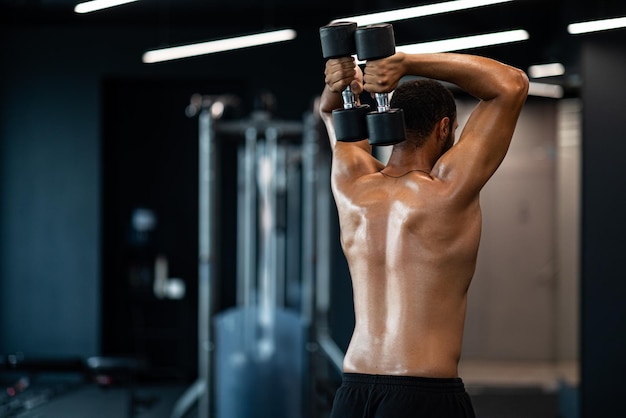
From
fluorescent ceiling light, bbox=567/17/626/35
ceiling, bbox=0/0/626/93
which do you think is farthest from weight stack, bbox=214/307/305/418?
fluorescent ceiling light, bbox=567/17/626/35

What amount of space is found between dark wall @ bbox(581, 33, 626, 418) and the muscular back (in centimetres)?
359

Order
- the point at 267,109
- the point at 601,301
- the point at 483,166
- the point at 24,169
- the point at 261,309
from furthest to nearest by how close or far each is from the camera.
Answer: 1. the point at 24,169
2. the point at 267,109
3. the point at 261,309
4. the point at 601,301
5. the point at 483,166

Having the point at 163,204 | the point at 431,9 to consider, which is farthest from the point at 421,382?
the point at 163,204

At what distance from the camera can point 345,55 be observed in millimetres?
1947

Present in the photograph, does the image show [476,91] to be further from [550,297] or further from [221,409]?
[550,297]

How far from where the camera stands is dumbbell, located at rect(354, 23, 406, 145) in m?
1.87

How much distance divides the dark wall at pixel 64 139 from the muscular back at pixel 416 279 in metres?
7.19

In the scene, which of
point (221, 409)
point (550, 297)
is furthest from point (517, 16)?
point (550, 297)

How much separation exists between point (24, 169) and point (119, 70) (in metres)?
1.38

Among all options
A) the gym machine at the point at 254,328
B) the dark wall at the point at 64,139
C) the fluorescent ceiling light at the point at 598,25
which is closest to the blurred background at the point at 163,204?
the dark wall at the point at 64,139

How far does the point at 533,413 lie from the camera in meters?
7.03

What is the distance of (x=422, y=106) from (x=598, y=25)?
347cm

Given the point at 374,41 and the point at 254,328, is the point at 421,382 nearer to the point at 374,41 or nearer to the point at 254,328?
the point at 374,41

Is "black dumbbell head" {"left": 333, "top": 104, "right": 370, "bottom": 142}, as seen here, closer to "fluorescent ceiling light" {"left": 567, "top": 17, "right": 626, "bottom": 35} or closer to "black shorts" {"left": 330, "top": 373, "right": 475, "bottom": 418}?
"black shorts" {"left": 330, "top": 373, "right": 475, "bottom": 418}
